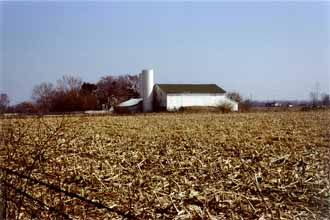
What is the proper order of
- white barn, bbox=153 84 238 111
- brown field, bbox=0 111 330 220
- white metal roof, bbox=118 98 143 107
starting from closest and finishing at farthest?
brown field, bbox=0 111 330 220 < white metal roof, bbox=118 98 143 107 < white barn, bbox=153 84 238 111

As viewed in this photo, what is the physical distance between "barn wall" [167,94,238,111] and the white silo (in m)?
2.75

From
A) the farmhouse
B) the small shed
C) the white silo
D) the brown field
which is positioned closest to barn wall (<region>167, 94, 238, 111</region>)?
the farmhouse

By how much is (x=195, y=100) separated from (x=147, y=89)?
6.40 m

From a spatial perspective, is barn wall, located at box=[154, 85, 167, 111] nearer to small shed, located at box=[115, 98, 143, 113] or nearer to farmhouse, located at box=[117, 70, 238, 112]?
farmhouse, located at box=[117, 70, 238, 112]

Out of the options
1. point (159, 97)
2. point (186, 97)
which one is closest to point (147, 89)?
point (159, 97)

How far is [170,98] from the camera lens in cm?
5241

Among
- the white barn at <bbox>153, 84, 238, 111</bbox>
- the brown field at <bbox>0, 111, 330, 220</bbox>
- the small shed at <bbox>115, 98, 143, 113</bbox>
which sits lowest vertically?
the brown field at <bbox>0, 111, 330, 220</bbox>

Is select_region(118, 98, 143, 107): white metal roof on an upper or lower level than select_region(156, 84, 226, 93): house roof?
lower

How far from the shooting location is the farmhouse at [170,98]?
171ft

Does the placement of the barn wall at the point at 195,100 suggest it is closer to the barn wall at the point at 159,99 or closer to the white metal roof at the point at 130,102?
the barn wall at the point at 159,99

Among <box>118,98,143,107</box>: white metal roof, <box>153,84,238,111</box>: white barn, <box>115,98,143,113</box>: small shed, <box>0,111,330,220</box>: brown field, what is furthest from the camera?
<box>153,84,238,111</box>: white barn

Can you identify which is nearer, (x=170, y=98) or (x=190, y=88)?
(x=170, y=98)

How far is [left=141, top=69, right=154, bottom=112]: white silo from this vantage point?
5222cm

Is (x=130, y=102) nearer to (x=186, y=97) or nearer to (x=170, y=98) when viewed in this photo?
(x=170, y=98)
